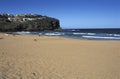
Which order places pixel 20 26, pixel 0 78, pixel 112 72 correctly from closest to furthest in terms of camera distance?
pixel 0 78 → pixel 112 72 → pixel 20 26

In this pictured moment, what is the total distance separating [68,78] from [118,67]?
3489 mm

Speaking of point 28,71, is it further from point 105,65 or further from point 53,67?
point 105,65

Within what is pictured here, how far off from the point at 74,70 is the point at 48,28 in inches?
3933

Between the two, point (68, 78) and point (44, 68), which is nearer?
point (68, 78)

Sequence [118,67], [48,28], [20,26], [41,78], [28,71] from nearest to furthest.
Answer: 1. [41,78]
2. [28,71]
3. [118,67]
4. [20,26]
5. [48,28]

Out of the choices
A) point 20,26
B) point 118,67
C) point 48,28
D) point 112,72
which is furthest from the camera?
point 48,28

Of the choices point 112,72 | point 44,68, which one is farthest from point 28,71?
point 112,72

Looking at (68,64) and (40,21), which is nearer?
(68,64)

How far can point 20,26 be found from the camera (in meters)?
96.4

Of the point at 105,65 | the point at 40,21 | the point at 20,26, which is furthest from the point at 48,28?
the point at 105,65

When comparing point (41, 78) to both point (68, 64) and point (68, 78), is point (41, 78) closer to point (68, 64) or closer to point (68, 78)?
point (68, 78)

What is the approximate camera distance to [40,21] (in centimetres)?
10944

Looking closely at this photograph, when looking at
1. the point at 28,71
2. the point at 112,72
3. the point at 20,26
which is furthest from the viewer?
the point at 20,26

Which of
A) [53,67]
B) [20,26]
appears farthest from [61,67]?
[20,26]
